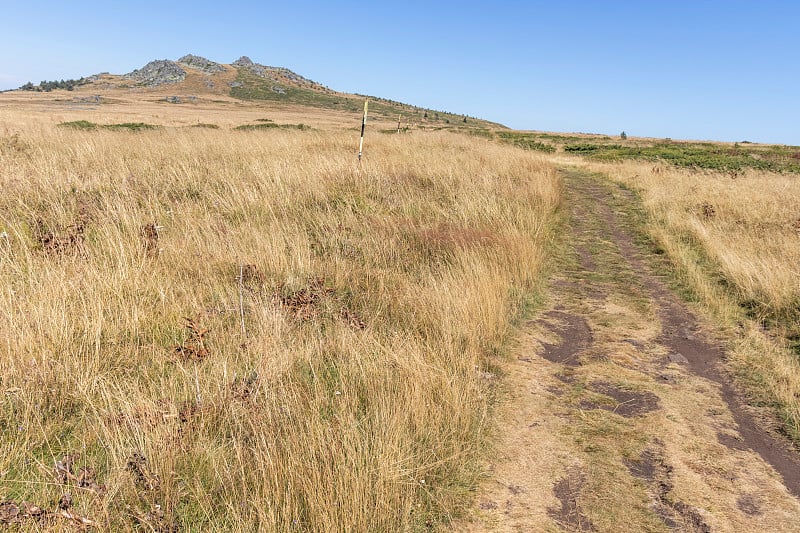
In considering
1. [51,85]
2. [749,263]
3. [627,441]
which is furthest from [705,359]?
[51,85]

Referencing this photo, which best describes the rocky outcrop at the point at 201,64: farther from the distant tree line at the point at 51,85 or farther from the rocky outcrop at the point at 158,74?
the distant tree line at the point at 51,85

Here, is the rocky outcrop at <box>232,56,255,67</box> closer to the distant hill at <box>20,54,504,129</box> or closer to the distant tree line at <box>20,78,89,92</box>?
the distant hill at <box>20,54,504,129</box>

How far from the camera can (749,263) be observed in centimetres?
625

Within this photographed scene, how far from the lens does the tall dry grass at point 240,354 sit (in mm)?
2062

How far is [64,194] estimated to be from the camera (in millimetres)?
6090

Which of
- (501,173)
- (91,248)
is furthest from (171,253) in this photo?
(501,173)

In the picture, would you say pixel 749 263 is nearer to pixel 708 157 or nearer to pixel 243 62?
pixel 708 157

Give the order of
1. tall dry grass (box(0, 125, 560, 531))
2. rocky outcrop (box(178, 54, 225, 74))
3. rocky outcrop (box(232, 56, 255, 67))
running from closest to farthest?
tall dry grass (box(0, 125, 560, 531)) < rocky outcrop (box(178, 54, 225, 74)) < rocky outcrop (box(232, 56, 255, 67))

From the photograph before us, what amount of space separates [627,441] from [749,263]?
4.88 meters

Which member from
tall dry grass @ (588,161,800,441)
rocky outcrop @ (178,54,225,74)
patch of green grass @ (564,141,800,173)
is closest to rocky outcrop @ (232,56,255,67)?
rocky outcrop @ (178,54,225,74)

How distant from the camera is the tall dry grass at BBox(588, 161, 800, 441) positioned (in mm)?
3928

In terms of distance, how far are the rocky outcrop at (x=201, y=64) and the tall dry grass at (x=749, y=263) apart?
146 meters

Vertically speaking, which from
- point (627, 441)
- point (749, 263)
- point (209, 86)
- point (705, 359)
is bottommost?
point (627, 441)

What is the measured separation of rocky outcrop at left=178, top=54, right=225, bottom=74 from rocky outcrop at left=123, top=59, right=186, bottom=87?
9.19 m
